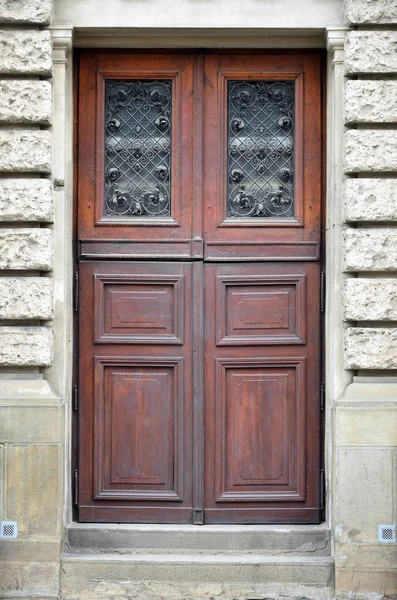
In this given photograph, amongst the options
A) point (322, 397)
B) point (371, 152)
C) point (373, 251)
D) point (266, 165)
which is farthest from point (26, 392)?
point (371, 152)

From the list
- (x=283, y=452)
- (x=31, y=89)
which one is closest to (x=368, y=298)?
(x=283, y=452)

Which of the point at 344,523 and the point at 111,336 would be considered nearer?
the point at 344,523

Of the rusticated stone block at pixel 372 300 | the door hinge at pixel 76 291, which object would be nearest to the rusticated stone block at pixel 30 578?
the door hinge at pixel 76 291

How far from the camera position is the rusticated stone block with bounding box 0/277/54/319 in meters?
6.19

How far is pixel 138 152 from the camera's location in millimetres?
6633

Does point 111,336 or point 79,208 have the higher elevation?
point 79,208

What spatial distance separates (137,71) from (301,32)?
50.5 inches

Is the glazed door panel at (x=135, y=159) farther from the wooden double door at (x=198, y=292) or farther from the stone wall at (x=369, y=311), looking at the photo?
the stone wall at (x=369, y=311)

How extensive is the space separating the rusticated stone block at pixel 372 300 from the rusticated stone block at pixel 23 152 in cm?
240

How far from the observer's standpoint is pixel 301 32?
21.1ft

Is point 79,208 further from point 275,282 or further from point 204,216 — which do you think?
point 275,282

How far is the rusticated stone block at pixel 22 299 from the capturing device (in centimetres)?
619

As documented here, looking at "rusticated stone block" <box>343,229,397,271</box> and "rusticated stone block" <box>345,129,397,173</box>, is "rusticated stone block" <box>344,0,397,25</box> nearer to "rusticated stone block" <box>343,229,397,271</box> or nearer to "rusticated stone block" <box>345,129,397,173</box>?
"rusticated stone block" <box>345,129,397,173</box>

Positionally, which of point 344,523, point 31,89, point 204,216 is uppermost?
point 31,89
